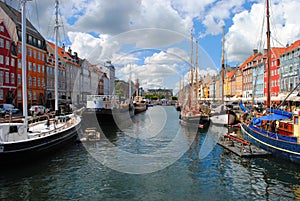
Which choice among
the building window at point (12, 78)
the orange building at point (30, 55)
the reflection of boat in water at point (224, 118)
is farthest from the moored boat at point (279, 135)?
the building window at point (12, 78)

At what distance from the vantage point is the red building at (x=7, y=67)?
1738 inches

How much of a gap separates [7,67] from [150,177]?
40.2 meters

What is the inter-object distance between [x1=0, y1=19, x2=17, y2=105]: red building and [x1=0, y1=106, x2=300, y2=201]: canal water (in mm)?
29631

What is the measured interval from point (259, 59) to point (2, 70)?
61500 mm

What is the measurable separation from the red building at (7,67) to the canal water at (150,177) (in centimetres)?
2963

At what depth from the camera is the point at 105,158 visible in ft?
62.6

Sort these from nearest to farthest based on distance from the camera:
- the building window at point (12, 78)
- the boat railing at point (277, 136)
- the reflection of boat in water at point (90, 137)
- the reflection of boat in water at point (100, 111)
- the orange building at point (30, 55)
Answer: the boat railing at point (277, 136)
the reflection of boat in water at point (90, 137)
the reflection of boat in water at point (100, 111)
the building window at point (12, 78)
the orange building at point (30, 55)

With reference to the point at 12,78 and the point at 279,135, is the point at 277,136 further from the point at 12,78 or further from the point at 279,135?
the point at 12,78

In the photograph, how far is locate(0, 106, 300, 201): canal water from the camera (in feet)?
40.6

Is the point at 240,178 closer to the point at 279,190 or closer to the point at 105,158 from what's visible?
the point at 279,190

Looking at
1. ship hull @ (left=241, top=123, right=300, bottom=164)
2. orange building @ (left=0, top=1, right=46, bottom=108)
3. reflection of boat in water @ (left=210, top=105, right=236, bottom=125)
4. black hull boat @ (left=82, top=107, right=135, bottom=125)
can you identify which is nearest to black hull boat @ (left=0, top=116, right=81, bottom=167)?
ship hull @ (left=241, top=123, right=300, bottom=164)

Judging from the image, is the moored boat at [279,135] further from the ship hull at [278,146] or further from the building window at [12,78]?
the building window at [12,78]

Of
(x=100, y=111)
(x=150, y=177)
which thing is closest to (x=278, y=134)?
(x=150, y=177)

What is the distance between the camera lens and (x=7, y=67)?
45.6 meters
